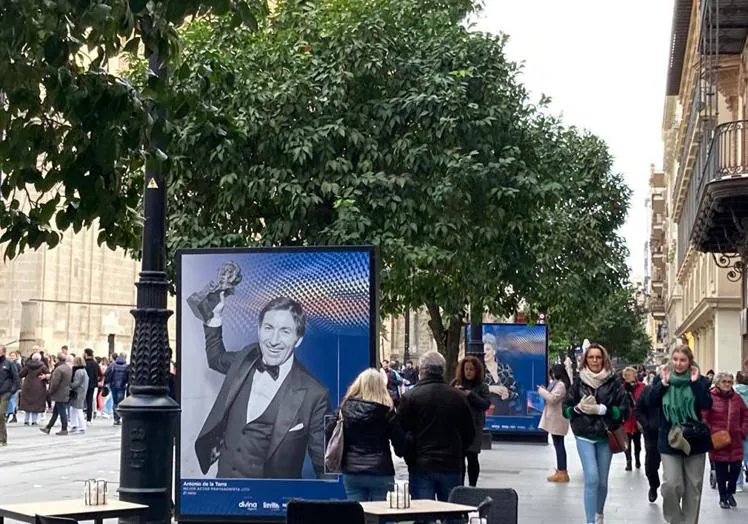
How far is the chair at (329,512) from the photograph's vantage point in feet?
23.9

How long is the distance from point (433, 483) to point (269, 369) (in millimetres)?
2191

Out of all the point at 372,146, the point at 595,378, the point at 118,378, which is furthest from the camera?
the point at 118,378

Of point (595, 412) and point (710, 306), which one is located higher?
point (710, 306)

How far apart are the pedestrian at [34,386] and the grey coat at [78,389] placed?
0.94 metres

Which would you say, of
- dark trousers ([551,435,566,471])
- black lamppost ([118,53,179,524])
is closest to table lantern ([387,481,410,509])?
black lamppost ([118,53,179,524])

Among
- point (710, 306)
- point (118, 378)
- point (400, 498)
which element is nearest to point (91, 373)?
point (118, 378)

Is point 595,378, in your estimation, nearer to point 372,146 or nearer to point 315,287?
point 315,287

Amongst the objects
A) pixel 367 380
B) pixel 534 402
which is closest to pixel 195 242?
pixel 367 380

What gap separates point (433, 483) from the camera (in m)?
10.1

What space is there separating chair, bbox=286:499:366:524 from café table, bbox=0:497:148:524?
1331 millimetres

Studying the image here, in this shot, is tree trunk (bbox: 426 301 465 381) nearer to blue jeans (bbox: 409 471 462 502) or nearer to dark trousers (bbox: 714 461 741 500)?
dark trousers (bbox: 714 461 741 500)

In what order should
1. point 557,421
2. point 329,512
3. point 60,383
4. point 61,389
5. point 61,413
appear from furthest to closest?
point 61,413 → point 61,389 → point 60,383 → point 557,421 → point 329,512

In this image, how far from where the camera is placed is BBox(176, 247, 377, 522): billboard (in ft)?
37.8

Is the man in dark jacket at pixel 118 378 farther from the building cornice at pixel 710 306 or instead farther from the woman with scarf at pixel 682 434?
the woman with scarf at pixel 682 434
